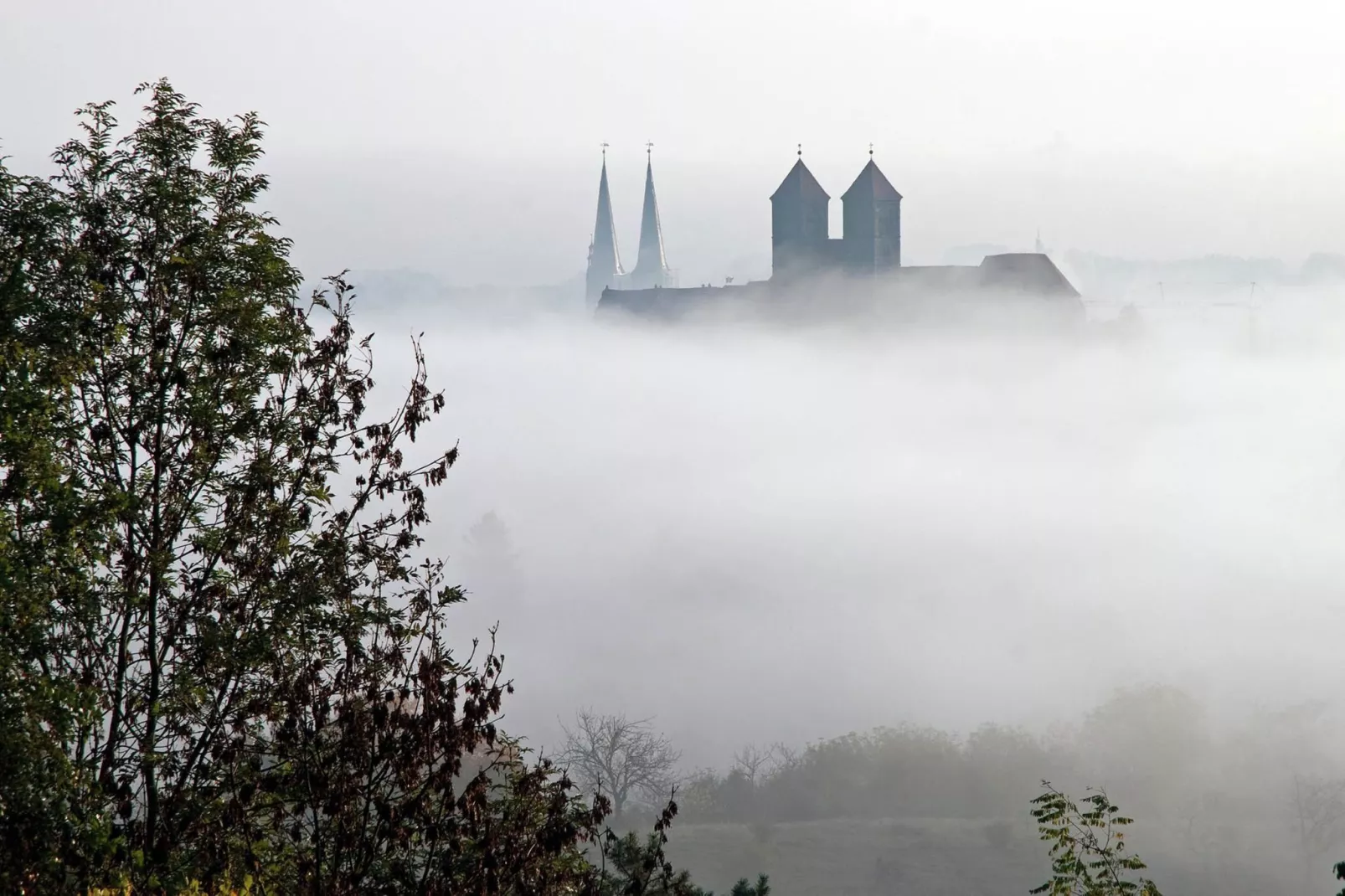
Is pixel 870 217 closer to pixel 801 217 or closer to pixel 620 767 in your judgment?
pixel 801 217

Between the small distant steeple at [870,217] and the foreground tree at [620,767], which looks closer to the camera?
the foreground tree at [620,767]

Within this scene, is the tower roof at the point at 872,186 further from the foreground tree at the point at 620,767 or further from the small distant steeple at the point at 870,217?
the foreground tree at the point at 620,767

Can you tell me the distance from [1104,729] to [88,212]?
93212 mm

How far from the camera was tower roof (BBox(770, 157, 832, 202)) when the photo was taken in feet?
419

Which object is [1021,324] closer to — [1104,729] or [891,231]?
[891,231]

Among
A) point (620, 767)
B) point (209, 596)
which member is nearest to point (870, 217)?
point (620, 767)

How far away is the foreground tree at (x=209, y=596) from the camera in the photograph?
35.7 ft

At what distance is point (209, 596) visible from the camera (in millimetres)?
13016

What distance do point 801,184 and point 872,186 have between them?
599 centimetres

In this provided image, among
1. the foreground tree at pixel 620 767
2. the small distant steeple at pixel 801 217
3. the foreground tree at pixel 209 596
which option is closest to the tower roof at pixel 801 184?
the small distant steeple at pixel 801 217

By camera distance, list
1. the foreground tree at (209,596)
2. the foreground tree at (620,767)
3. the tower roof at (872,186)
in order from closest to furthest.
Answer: the foreground tree at (209,596), the foreground tree at (620,767), the tower roof at (872,186)

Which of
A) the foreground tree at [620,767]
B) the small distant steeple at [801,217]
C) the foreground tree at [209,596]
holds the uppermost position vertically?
the small distant steeple at [801,217]

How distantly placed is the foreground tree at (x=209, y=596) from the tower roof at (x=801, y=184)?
11531 cm

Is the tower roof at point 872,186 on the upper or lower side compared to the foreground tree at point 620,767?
upper
